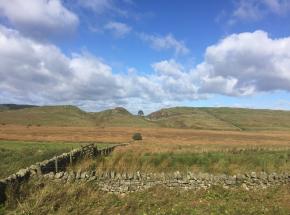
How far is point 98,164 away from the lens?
2206 centimetres

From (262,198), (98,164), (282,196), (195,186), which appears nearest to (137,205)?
(195,186)

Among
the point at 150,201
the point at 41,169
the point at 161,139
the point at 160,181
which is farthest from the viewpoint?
the point at 161,139

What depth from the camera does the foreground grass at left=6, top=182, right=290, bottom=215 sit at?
1212 centimetres

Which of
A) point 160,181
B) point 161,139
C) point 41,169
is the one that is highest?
point 161,139

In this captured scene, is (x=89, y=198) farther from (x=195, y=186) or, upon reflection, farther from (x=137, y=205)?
(x=195, y=186)

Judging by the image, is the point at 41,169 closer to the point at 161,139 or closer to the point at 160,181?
the point at 160,181

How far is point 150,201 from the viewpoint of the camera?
45.7 feet

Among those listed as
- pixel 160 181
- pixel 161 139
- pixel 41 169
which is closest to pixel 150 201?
pixel 160 181

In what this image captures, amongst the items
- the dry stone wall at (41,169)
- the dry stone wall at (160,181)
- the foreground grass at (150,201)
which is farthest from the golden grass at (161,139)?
the foreground grass at (150,201)

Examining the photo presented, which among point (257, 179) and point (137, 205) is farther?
point (257, 179)

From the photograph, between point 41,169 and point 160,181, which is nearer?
point 160,181

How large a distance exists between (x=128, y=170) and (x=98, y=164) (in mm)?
3089

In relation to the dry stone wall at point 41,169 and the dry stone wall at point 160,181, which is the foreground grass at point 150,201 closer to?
the dry stone wall at point 160,181

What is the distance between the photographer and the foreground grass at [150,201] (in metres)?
12.1
